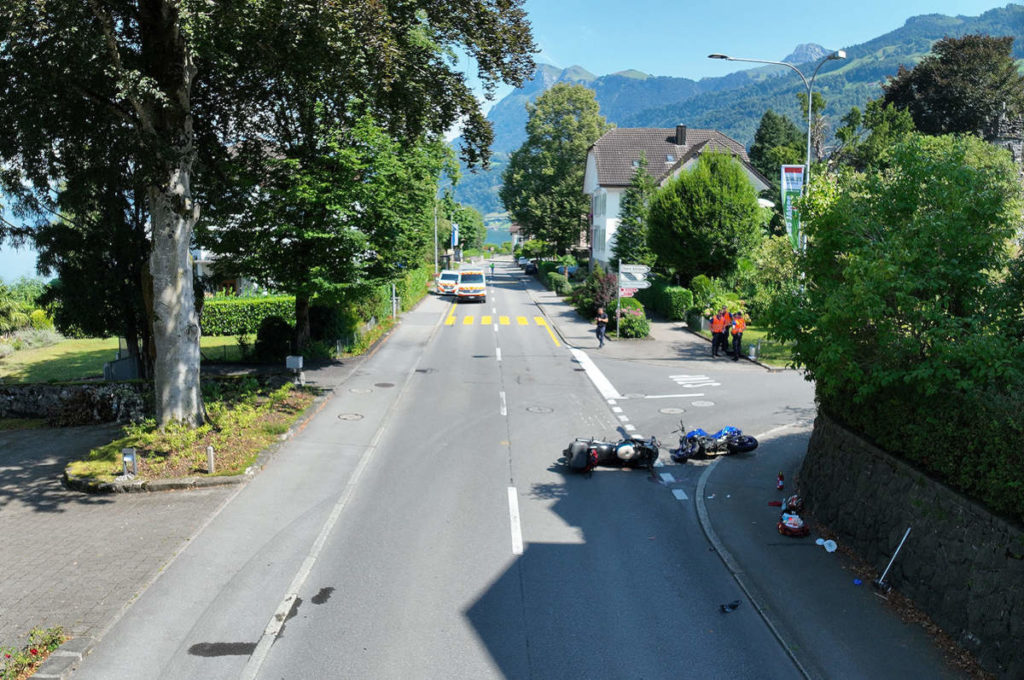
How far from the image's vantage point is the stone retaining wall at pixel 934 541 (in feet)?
23.1

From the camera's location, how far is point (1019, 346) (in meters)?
7.93

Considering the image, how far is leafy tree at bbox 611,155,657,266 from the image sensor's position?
45.7m

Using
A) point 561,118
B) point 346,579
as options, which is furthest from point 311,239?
point 561,118

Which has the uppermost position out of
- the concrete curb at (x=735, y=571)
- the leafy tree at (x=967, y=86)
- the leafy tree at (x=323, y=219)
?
the leafy tree at (x=967, y=86)

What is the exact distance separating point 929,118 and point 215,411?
63.9 m

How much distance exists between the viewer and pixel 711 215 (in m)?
36.7

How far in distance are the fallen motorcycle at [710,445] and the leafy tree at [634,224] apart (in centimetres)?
3108

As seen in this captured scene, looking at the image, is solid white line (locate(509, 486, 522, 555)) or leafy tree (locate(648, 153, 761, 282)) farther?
leafy tree (locate(648, 153, 761, 282))

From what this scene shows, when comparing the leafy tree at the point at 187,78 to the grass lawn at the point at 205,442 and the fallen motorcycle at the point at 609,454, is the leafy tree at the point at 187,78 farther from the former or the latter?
→ the fallen motorcycle at the point at 609,454

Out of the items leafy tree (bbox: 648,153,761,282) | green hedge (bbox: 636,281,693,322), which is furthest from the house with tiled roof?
leafy tree (bbox: 648,153,761,282)

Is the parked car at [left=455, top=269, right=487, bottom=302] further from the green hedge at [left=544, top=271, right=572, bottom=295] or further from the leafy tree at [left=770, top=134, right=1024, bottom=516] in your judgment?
the leafy tree at [left=770, top=134, right=1024, bottom=516]

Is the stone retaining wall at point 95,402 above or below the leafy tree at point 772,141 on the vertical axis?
below

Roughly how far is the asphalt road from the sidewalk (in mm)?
323

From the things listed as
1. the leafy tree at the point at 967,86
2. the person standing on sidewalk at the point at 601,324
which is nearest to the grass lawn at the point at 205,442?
the person standing on sidewalk at the point at 601,324
